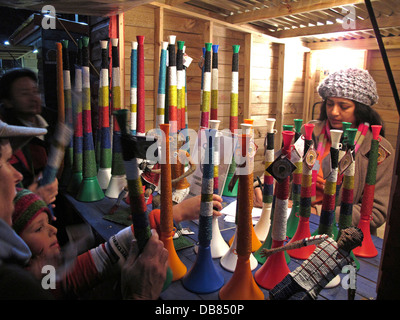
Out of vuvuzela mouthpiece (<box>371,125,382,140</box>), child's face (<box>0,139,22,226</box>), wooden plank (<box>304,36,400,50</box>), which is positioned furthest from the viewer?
wooden plank (<box>304,36,400,50</box>)

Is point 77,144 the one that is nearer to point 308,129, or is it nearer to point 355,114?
point 308,129

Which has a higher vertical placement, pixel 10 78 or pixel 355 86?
pixel 355 86

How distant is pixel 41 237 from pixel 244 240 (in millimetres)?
387

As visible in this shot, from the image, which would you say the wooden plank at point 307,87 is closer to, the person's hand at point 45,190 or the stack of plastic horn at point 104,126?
the stack of plastic horn at point 104,126

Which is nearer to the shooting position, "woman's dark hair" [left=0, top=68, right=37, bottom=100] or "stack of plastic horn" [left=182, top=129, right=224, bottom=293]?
"woman's dark hair" [left=0, top=68, right=37, bottom=100]

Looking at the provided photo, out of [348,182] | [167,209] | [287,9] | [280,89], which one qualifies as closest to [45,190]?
[167,209]

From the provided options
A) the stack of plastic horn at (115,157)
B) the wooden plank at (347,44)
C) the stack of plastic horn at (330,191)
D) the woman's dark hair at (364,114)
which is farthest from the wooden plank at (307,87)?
the stack of plastic horn at (330,191)

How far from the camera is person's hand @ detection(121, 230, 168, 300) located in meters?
0.56

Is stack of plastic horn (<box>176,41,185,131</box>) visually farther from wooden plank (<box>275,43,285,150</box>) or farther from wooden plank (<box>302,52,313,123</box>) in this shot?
wooden plank (<box>302,52,313,123</box>)

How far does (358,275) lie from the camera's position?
0.81 m

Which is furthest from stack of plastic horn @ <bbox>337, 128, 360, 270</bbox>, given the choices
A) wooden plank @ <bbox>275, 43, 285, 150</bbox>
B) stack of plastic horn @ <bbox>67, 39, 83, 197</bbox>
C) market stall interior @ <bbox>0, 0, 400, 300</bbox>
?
wooden plank @ <bbox>275, 43, 285, 150</bbox>

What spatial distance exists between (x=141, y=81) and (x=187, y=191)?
524mm

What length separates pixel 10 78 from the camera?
470 mm

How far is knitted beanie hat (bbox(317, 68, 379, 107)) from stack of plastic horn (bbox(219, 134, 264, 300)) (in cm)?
109
